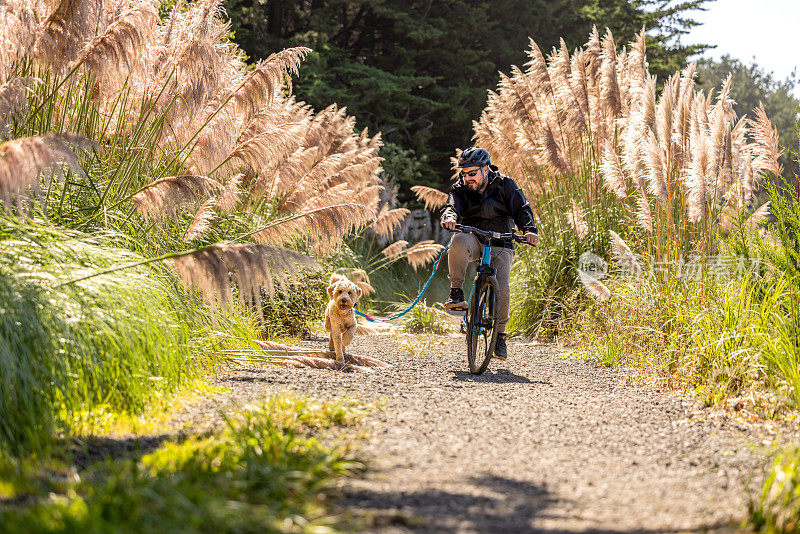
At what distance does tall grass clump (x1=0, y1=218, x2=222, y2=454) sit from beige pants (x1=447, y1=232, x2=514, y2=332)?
2.43m

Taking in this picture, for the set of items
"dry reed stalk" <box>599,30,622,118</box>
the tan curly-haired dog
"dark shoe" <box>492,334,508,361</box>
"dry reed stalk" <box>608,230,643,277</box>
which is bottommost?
"dark shoe" <box>492,334,508,361</box>

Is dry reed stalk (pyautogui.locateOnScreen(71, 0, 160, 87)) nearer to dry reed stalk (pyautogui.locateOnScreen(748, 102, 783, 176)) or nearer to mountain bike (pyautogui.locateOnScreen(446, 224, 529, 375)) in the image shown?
mountain bike (pyautogui.locateOnScreen(446, 224, 529, 375))

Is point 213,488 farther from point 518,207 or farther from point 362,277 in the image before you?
point 362,277

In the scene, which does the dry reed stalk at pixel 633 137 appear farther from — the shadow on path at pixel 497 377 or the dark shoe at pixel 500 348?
the shadow on path at pixel 497 377

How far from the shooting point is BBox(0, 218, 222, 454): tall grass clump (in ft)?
11.1

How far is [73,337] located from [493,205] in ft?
13.0

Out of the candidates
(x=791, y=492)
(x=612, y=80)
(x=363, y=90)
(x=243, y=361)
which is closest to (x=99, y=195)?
(x=243, y=361)

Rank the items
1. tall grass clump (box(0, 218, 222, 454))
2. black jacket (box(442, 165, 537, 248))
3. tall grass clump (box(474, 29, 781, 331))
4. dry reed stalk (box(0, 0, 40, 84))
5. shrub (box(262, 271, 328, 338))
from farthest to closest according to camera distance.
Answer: shrub (box(262, 271, 328, 338)), black jacket (box(442, 165, 537, 248)), tall grass clump (box(474, 29, 781, 331)), dry reed stalk (box(0, 0, 40, 84)), tall grass clump (box(0, 218, 222, 454))

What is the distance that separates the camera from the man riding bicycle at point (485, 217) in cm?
645

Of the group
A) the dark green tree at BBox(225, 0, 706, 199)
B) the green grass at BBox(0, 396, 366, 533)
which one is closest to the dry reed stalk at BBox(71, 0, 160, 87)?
the green grass at BBox(0, 396, 366, 533)

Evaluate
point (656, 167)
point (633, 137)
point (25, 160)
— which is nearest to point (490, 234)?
point (656, 167)

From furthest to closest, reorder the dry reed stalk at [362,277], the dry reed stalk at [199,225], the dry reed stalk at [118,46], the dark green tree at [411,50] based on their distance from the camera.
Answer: the dark green tree at [411,50], the dry reed stalk at [362,277], the dry reed stalk at [199,225], the dry reed stalk at [118,46]

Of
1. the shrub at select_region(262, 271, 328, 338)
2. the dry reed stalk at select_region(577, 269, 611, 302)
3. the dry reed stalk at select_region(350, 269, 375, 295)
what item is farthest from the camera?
the dry reed stalk at select_region(350, 269, 375, 295)

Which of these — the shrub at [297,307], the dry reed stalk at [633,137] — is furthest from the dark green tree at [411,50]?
the shrub at [297,307]
